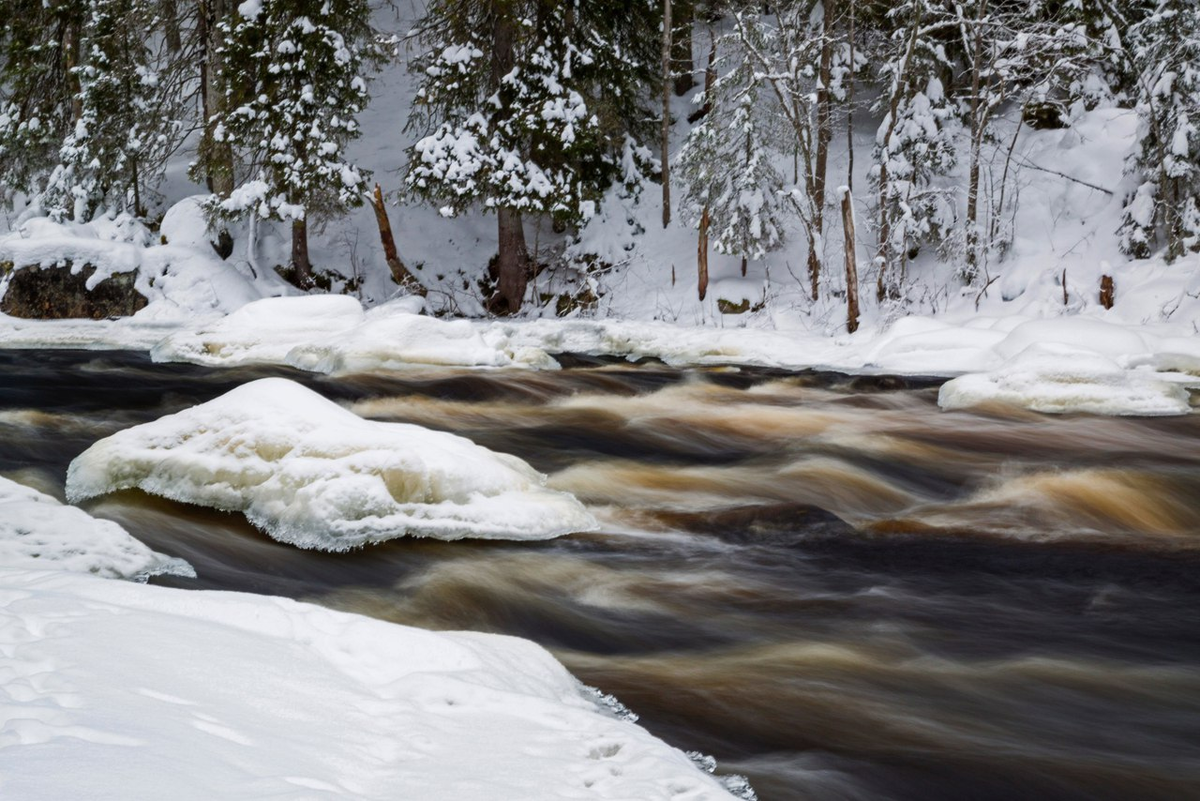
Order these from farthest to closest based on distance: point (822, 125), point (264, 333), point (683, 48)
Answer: point (683, 48), point (822, 125), point (264, 333)

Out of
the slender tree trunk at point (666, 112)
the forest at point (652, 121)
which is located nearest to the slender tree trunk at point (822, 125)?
the forest at point (652, 121)

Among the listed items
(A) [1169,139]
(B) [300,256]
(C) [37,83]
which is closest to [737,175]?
(A) [1169,139]

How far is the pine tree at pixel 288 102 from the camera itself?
53.1ft

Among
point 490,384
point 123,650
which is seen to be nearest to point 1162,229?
point 490,384

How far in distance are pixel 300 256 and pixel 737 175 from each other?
Answer: 25.6 ft

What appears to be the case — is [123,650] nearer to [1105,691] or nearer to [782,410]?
[1105,691]

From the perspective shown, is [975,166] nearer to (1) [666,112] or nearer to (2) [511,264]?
(1) [666,112]

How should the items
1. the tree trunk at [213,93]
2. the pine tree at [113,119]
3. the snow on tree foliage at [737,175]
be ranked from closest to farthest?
the snow on tree foliage at [737,175] < the tree trunk at [213,93] < the pine tree at [113,119]

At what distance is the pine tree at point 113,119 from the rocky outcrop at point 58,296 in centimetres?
300

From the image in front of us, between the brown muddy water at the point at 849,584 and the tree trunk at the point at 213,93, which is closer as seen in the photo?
the brown muddy water at the point at 849,584

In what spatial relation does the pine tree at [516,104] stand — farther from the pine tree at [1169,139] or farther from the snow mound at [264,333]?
the pine tree at [1169,139]

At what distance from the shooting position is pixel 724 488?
6035 mm

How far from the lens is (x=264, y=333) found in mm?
11758

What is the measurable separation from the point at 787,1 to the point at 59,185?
1413 cm
